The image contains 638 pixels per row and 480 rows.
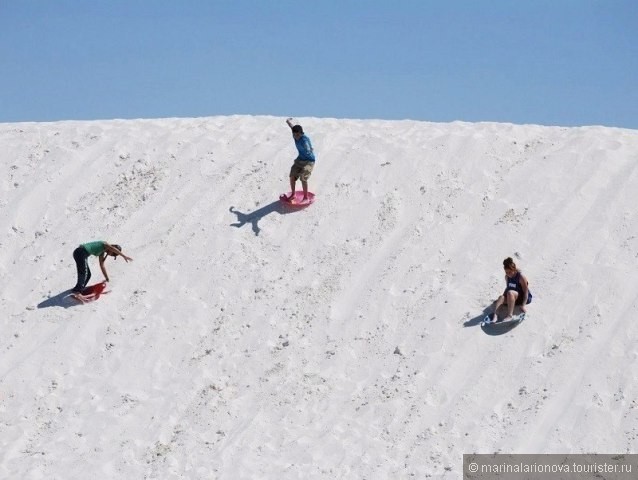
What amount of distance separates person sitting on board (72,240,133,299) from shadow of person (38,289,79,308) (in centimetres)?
11

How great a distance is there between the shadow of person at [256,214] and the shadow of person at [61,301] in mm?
2305

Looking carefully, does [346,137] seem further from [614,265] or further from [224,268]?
[614,265]

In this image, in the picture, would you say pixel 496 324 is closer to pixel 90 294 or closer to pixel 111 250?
pixel 111 250

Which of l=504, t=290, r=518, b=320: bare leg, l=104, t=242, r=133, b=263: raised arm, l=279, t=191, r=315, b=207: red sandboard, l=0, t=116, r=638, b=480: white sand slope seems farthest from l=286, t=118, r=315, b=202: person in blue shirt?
l=504, t=290, r=518, b=320: bare leg

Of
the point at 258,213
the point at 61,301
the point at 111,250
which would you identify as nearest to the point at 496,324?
the point at 258,213

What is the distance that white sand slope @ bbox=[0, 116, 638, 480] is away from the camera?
9703 millimetres

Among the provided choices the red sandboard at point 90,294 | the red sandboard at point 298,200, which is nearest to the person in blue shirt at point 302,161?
the red sandboard at point 298,200

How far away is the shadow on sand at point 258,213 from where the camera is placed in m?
13.3

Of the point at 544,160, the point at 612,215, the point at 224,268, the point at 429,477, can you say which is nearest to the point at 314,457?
the point at 429,477

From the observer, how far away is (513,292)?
10477 millimetres

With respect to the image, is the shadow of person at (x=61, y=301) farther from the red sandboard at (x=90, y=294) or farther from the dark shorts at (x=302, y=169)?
the dark shorts at (x=302, y=169)

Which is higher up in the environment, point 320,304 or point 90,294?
point 90,294

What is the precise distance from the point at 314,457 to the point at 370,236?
3.86 meters

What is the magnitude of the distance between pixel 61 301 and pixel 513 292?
5.67m
